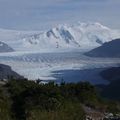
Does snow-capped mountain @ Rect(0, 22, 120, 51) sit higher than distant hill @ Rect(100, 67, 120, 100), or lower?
higher

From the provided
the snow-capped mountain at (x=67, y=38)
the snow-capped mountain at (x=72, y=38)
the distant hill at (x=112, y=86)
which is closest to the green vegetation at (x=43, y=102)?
the distant hill at (x=112, y=86)

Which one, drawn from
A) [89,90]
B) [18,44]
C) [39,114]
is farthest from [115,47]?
[39,114]

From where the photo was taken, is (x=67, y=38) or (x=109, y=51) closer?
(x=109, y=51)

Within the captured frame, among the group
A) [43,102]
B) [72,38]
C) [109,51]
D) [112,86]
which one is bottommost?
[112,86]

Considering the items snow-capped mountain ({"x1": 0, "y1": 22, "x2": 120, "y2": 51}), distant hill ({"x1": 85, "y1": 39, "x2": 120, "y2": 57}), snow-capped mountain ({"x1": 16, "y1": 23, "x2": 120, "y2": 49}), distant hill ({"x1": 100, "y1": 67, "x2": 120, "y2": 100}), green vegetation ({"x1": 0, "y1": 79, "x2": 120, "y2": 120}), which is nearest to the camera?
green vegetation ({"x1": 0, "y1": 79, "x2": 120, "y2": 120})

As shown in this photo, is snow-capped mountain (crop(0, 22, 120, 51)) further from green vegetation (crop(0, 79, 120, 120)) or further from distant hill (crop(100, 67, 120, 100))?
green vegetation (crop(0, 79, 120, 120))

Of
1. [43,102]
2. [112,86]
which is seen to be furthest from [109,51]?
[43,102]

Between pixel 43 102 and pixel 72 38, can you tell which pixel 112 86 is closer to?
pixel 43 102

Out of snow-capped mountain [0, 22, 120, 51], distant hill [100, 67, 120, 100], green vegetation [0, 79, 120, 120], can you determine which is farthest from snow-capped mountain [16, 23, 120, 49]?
green vegetation [0, 79, 120, 120]

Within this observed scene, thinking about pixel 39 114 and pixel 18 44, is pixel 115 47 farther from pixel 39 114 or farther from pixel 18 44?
pixel 39 114
